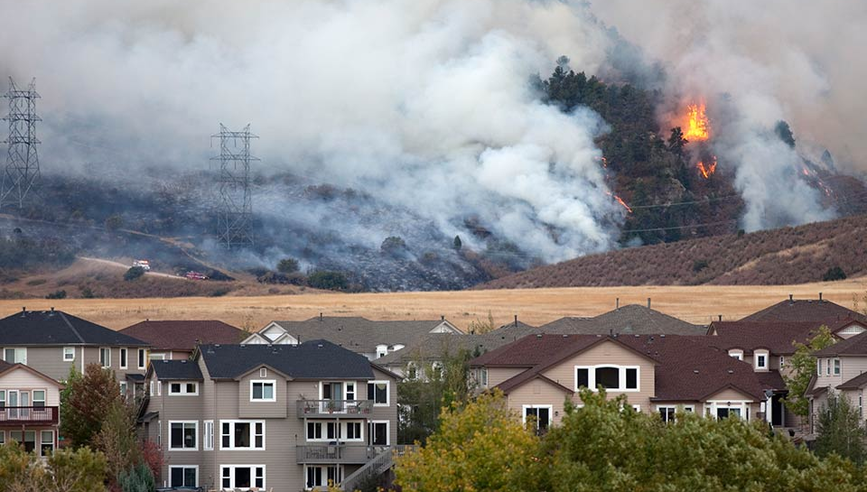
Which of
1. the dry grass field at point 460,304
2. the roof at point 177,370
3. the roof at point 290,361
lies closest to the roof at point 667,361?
the roof at point 290,361

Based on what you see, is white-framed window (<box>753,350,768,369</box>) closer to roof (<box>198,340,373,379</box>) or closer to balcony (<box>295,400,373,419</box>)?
roof (<box>198,340,373,379</box>)

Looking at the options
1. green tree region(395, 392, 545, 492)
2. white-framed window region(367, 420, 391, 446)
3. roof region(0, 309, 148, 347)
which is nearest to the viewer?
green tree region(395, 392, 545, 492)

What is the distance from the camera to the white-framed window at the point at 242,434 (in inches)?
2913

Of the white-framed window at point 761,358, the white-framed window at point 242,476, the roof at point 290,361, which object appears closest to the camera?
the white-framed window at point 242,476

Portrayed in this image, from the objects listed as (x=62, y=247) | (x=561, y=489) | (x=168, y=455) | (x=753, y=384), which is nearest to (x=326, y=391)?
(x=168, y=455)

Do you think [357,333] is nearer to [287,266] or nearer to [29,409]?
[29,409]

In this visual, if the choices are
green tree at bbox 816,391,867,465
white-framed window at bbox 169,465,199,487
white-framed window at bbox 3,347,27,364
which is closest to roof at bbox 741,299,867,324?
green tree at bbox 816,391,867,465

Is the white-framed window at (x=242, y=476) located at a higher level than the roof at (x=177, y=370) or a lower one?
lower

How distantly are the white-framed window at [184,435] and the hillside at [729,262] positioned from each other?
96.1 metres

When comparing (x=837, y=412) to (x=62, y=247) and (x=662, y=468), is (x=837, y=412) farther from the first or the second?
(x=62, y=247)

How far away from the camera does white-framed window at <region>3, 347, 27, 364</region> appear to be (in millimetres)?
87500

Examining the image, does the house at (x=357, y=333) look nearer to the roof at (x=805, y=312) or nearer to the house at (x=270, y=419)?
the roof at (x=805, y=312)

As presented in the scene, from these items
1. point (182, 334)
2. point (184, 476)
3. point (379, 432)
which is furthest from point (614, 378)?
point (182, 334)

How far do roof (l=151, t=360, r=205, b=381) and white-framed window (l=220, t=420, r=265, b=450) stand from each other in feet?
10.6
